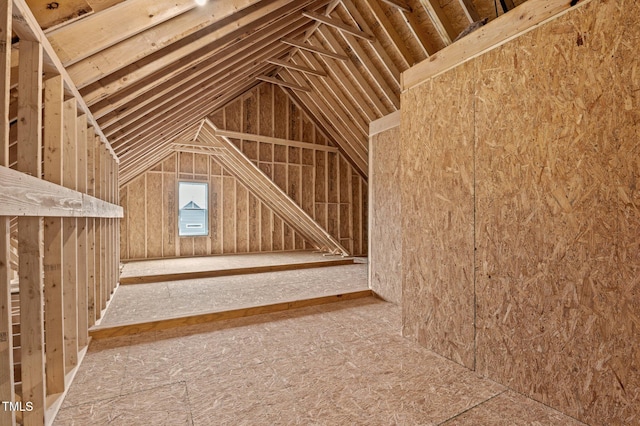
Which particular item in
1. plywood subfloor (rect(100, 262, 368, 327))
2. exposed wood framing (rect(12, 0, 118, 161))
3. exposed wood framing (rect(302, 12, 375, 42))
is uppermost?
exposed wood framing (rect(302, 12, 375, 42))

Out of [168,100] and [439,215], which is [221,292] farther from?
[439,215]

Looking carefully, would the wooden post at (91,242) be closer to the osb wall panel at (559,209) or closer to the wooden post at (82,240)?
the wooden post at (82,240)

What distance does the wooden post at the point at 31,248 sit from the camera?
1394 mm

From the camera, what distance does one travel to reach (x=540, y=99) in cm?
176

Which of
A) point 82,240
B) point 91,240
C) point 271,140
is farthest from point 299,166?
point 82,240

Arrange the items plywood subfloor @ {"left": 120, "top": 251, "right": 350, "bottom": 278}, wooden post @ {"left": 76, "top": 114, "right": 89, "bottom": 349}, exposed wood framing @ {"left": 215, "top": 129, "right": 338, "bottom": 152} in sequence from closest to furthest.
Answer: wooden post @ {"left": 76, "top": 114, "right": 89, "bottom": 349} → plywood subfloor @ {"left": 120, "top": 251, "right": 350, "bottom": 278} → exposed wood framing @ {"left": 215, "top": 129, "right": 338, "bottom": 152}

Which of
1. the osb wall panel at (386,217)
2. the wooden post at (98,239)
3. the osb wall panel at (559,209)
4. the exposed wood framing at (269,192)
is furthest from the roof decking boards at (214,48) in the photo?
the exposed wood framing at (269,192)

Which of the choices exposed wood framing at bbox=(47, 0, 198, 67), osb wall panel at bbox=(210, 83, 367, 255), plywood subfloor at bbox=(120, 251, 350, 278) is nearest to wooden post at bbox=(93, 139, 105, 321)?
exposed wood framing at bbox=(47, 0, 198, 67)

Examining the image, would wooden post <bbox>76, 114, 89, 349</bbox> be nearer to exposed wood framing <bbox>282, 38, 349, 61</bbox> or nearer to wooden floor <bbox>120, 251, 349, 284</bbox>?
wooden floor <bbox>120, 251, 349, 284</bbox>

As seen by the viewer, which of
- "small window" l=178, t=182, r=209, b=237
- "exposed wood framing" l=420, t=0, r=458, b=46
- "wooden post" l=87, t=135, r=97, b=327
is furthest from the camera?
"small window" l=178, t=182, r=209, b=237

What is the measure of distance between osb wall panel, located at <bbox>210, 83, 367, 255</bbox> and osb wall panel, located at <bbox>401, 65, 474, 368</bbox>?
5.39 metres

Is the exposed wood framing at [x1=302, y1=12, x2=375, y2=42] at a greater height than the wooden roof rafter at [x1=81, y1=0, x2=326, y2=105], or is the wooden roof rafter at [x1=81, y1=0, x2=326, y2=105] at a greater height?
the exposed wood framing at [x1=302, y1=12, x2=375, y2=42]

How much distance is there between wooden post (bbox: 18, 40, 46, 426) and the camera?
1.39 metres

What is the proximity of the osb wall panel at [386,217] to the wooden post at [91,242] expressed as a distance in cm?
332
